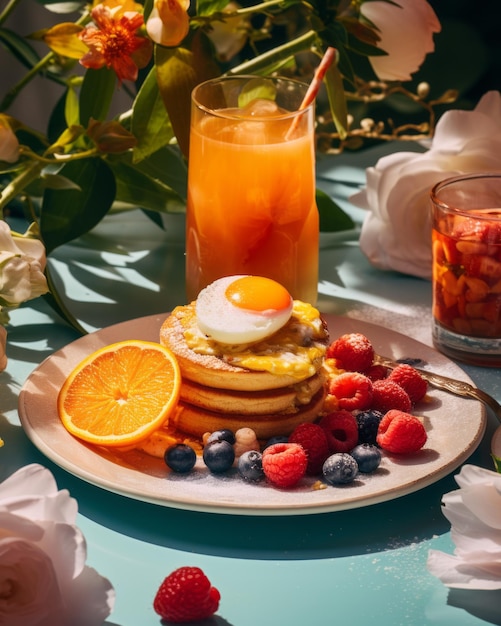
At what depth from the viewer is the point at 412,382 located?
1.50m

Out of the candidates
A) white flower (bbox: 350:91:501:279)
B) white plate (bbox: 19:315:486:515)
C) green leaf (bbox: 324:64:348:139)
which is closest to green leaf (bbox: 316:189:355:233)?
white flower (bbox: 350:91:501:279)

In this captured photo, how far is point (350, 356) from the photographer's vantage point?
5.16ft

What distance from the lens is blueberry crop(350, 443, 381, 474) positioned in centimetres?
132

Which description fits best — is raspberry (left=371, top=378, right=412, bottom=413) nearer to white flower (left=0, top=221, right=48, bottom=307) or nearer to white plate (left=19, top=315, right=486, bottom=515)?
white plate (left=19, top=315, right=486, bottom=515)

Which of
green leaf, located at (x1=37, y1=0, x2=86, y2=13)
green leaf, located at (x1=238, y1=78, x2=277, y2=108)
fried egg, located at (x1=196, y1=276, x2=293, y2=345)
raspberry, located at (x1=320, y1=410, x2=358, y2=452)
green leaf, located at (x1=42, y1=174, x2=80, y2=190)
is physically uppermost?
green leaf, located at (x1=37, y1=0, x2=86, y2=13)

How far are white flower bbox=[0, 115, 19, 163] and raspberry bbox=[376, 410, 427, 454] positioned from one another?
699 millimetres

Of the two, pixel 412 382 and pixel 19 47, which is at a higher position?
pixel 19 47

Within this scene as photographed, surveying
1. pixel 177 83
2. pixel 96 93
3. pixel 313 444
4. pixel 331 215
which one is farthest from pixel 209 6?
pixel 313 444

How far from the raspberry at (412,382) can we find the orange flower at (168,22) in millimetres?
592

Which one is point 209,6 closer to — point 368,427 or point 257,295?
point 257,295

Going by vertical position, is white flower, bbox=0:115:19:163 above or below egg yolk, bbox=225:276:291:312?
above

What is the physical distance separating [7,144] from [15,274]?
311 millimetres

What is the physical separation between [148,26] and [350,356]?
1.87 ft

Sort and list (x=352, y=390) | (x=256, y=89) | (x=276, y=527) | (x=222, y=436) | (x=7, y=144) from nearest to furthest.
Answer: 1. (x=276, y=527)
2. (x=222, y=436)
3. (x=352, y=390)
4. (x=7, y=144)
5. (x=256, y=89)
